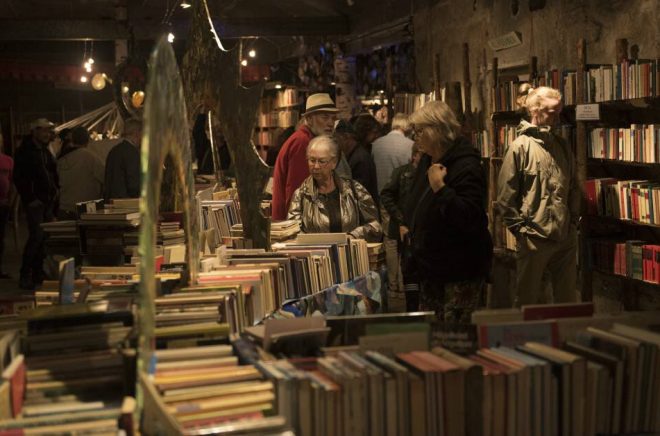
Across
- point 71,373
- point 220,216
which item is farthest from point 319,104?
point 71,373

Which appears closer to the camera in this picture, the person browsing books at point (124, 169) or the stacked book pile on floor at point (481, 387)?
the stacked book pile on floor at point (481, 387)

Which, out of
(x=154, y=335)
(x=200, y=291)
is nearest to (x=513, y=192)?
(x=200, y=291)

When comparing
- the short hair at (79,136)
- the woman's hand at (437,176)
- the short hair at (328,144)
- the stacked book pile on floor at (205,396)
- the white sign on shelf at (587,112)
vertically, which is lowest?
the stacked book pile on floor at (205,396)

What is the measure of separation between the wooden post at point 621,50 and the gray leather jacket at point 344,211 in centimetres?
232

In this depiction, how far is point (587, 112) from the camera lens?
703cm

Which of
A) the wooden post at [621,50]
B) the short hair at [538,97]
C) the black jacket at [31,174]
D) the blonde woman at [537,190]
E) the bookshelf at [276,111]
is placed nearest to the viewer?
the short hair at [538,97]

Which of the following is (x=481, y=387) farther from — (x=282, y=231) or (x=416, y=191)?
(x=282, y=231)

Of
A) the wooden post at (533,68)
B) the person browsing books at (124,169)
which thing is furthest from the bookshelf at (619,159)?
the person browsing books at (124,169)

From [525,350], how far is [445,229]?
67.4 inches

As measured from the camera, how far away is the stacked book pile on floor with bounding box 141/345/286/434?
234 centimetres

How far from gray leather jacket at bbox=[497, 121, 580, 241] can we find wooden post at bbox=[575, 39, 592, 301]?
92 cm

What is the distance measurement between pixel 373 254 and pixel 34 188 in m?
6.04

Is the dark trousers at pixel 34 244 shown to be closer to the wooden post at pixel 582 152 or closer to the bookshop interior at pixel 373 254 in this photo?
the bookshop interior at pixel 373 254

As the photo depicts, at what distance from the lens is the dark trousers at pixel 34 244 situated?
10211mm
